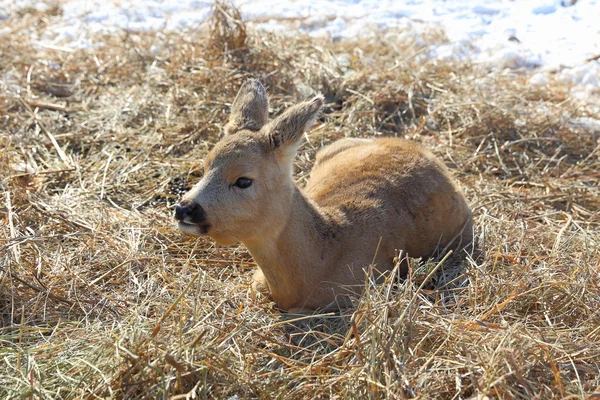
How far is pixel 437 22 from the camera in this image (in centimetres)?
1095

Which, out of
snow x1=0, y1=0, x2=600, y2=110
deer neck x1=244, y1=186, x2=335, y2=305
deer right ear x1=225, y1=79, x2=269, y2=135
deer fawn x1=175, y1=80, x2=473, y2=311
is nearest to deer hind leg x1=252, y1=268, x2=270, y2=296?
deer fawn x1=175, y1=80, x2=473, y2=311

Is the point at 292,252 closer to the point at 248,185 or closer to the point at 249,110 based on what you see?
the point at 248,185

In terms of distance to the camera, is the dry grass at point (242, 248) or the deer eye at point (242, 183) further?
the deer eye at point (242, 183)

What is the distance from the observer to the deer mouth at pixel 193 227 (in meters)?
4.40

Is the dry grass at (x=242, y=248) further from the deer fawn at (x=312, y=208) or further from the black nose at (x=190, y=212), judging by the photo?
the black nose at (x=190, y=212)

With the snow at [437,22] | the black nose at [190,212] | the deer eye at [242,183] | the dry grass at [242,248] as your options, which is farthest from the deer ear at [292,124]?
the snow at [437,22]

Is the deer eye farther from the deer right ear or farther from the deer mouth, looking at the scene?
the deer right ear

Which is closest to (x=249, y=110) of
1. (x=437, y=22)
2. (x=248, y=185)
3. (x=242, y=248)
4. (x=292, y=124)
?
(x=292, y=124)

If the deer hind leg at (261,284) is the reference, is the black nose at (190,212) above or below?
above

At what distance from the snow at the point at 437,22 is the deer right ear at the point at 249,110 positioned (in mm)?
4855

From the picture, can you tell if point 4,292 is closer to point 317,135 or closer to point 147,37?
point 317,135

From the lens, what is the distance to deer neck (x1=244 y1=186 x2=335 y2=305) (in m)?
4.86

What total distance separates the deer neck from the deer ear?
15.1 inches

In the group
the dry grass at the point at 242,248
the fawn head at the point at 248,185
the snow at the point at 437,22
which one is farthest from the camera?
the snow at the point at 437,22
